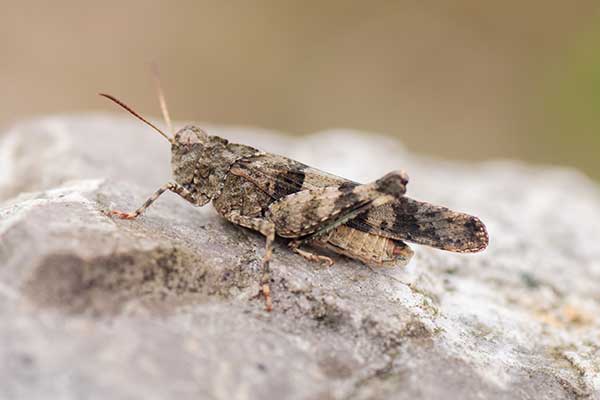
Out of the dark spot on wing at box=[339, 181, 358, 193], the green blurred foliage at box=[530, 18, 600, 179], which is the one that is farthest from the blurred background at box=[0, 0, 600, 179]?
the dark spot on wing at box=[339, 181, 358, 193]

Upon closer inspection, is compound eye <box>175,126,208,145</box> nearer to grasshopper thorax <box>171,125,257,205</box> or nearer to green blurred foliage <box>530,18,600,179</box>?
grasshopper thorax <box>171,125,257,205</box>

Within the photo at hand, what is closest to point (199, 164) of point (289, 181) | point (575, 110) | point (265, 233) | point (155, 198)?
point (155, 198)

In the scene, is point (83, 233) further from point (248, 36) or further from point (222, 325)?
point (248, 36)

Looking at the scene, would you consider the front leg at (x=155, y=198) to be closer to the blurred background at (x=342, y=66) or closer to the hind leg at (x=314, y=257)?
the hind leg at (x=314, y=257)

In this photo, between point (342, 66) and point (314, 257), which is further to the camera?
point (342, 66)

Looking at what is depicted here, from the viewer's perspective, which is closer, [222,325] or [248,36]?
[222,325]

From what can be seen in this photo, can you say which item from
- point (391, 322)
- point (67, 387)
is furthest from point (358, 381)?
point (67, 387)

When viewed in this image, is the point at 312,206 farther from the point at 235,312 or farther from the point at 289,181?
the point at 235,312
